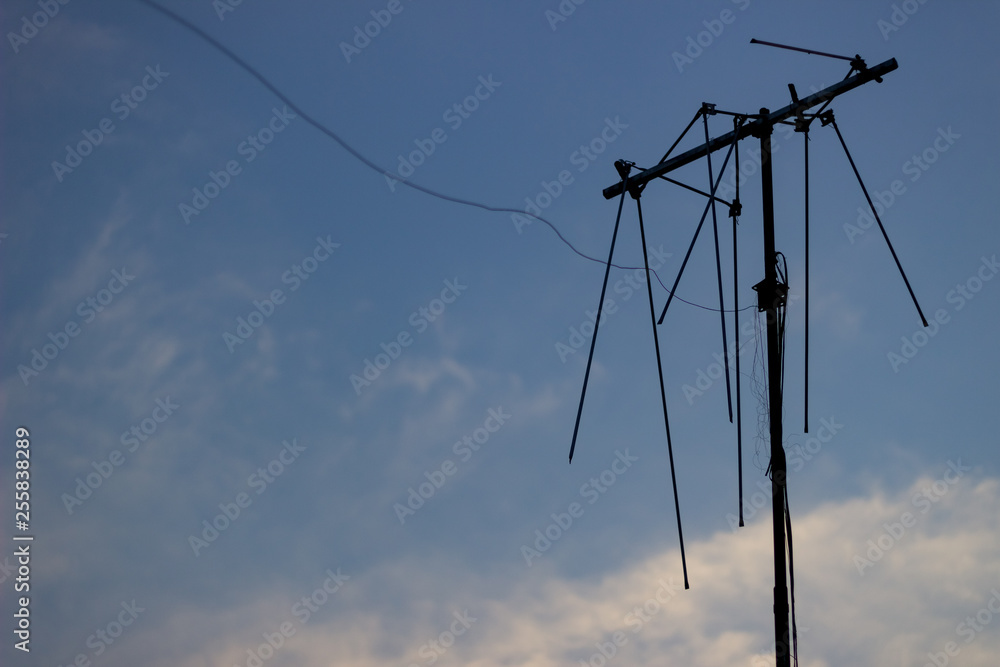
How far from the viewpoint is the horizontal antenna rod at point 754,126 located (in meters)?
20.0

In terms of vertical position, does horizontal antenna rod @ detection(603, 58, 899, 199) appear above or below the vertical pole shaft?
above

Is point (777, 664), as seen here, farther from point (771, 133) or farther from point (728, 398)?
point (771, 133)

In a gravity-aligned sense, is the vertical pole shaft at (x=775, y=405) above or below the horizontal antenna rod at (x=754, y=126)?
→ below

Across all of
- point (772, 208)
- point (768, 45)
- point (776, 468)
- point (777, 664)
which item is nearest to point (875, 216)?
point (772, 208)

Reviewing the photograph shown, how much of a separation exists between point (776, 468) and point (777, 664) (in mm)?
3507

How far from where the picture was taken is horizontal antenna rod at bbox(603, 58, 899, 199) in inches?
789

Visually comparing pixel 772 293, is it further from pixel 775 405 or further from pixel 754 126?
pixel 754 126

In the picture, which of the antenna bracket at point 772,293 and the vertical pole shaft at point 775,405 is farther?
the antenna bracket at point 772,293

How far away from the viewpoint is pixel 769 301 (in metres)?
Result: 20.8

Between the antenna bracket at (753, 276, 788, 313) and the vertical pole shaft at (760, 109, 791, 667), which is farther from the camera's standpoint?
the antenna bracket at (753, 276, 788, 313)

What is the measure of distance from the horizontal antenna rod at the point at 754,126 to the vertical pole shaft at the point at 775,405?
0.29 metres

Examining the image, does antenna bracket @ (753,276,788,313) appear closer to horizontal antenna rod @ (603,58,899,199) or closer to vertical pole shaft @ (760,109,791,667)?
vertical pole shaft @ (760,109,791,667)

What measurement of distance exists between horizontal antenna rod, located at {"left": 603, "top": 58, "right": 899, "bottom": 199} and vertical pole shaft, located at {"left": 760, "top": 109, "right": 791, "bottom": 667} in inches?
11.5

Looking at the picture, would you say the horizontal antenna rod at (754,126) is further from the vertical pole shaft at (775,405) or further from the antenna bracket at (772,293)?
the antenna bracket at (772,293)
